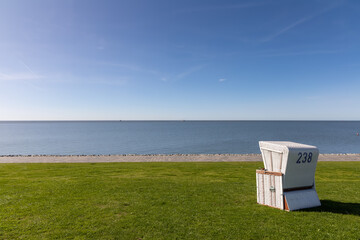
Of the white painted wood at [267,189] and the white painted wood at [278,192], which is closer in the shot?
the white painted wood at [278,192]

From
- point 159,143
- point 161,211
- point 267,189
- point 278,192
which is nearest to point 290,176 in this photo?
point 278,192

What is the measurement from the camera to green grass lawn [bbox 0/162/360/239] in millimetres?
5105

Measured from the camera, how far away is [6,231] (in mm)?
5164

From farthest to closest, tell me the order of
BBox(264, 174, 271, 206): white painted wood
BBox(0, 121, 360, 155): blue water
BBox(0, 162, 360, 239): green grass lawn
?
BBox(0, 121, 360, 155): blue water < BBox(264, 174, 271, 206): white painted wood < BBox(0, 162, 360, 239): green grass lawn

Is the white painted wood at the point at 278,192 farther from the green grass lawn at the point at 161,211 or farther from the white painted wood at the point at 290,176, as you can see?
the green grass lawn at the point at 161,211

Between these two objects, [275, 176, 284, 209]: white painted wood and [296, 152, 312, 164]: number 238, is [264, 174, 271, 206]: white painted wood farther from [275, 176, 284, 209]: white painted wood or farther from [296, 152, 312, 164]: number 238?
[296, 152, 312, 164]: number 238

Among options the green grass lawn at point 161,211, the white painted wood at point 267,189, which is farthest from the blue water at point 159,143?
the white painted wood at point 267,189

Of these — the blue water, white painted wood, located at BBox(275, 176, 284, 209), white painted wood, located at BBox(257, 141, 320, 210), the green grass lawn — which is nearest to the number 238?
white painted wood, located at BBox(257, 141, 320, 210)

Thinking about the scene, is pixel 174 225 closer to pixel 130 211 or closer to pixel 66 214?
pixel 130 211

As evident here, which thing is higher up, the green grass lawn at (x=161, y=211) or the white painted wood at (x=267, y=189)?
the white painted wood at (x=267, y=189)

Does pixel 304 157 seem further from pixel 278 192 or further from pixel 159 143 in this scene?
pixel 159 143

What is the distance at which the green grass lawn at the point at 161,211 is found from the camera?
5.11m

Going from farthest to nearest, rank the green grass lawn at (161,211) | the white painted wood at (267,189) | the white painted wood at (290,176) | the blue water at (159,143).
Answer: the blue water at (159,143)
the white painted wood at (267,189)
the white painted wood at (290,176)
the green grass lawn at (161,211)

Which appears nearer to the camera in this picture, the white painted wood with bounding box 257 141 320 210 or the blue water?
the white painted wood with bounding box 257 141 320 210
